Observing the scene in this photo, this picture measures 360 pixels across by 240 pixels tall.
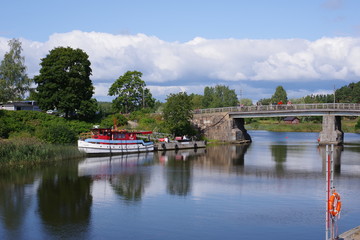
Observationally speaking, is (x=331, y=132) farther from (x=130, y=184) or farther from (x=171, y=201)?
(x=171, y=201)

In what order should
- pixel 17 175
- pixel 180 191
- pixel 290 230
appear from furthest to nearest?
pixel 17 175, pixel 180 191, pixel 290 230

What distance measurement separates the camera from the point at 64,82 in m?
91.9

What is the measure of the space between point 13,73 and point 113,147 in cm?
3393

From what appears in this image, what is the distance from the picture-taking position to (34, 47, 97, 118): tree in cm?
9062

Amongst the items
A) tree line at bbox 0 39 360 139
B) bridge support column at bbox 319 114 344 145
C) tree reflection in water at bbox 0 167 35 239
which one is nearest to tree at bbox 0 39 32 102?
tree line at bbox 0 39 360 139

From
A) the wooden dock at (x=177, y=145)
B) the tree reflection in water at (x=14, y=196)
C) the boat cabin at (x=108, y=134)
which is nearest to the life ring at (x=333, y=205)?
the tree reflection in water at (x=14, y=196)

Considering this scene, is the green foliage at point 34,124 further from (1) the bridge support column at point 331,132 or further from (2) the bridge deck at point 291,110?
(1) the bridge support column at point 331,132

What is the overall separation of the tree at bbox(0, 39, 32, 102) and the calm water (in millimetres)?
38856

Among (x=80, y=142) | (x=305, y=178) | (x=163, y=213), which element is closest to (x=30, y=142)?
(x=80, y=142)

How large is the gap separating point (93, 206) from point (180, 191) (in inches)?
377

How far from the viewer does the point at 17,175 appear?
49125 mm

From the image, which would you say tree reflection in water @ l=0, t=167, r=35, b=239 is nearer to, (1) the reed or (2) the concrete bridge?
(1) the reed

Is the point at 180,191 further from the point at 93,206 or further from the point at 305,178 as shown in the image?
the point at 305,178

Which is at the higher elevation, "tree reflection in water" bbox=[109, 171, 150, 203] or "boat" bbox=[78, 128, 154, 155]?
"boat" bbox=[78, 128, 154, 155]
